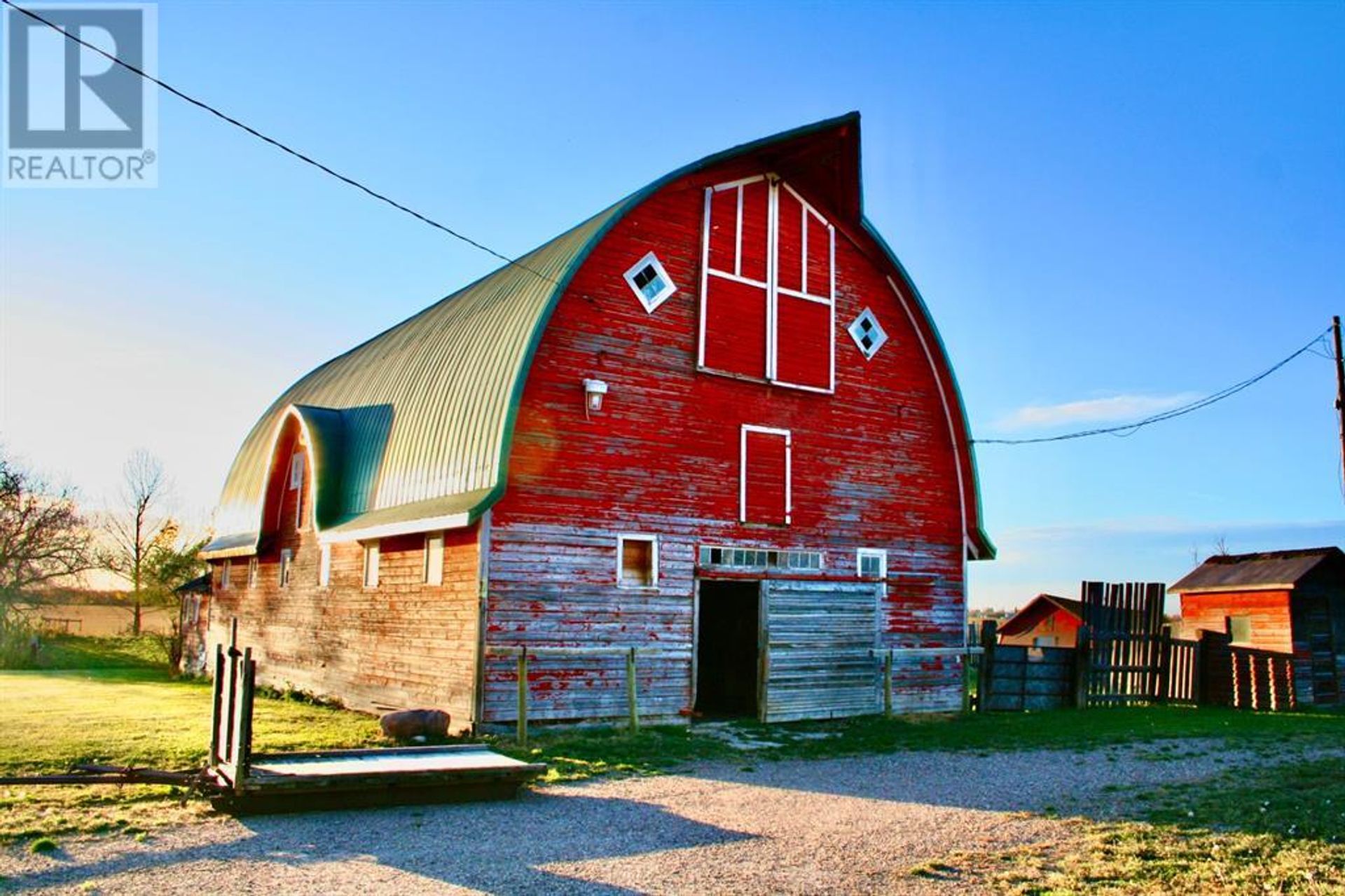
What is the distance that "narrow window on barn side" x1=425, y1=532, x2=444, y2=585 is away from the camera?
51.6 ft

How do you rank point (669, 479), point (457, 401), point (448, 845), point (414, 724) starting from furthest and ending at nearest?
1. point (457, 401)
2. point (669, 479)
3. point (414, 724)
4. point (448, 845)

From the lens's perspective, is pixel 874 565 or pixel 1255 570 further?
pixel 1255 570

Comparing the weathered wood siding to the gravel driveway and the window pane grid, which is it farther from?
the gravel driveway

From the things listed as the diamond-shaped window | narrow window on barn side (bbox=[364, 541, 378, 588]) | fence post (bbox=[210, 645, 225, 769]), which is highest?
the diamond-shaped window

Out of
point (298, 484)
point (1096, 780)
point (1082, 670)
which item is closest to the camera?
point (1096, 780)

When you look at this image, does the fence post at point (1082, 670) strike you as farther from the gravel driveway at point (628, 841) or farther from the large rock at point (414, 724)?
the large rock at point (414, 724)

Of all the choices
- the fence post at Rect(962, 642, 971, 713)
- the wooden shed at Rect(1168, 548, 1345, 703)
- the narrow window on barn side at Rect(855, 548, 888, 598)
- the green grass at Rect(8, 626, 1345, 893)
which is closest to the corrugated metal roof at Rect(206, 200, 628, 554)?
the green grass at Rect(8, 626, 1345, 893)

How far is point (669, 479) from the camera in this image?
16.5 metres

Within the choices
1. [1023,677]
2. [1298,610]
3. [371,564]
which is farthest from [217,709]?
[1298,610]

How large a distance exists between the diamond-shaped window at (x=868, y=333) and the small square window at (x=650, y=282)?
3.97 metres

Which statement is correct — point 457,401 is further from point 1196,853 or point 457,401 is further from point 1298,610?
point 1298,610

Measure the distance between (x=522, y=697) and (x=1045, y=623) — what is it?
27.7 meters

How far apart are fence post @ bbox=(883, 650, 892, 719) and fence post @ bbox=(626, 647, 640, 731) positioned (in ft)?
16.3

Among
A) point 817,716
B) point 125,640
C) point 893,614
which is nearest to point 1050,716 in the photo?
point 893,614
